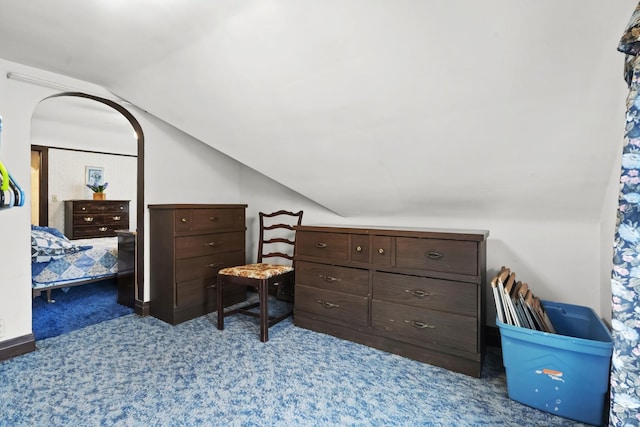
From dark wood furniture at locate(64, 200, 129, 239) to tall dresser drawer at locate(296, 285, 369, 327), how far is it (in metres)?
4.73

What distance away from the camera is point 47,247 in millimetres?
3021

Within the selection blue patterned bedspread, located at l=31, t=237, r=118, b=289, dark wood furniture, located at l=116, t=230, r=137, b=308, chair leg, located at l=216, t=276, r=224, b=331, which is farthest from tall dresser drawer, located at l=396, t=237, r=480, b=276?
blue patterned bedspread, located at l=31, t=237, r=118, b=289

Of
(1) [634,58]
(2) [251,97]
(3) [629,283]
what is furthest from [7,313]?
(1) [634,58]

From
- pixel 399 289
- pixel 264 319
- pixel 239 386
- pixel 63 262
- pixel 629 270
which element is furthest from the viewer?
pixel 63 262

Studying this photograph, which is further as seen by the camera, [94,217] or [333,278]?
[94,217]

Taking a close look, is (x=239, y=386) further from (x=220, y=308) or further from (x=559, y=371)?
(x=559, y=371)

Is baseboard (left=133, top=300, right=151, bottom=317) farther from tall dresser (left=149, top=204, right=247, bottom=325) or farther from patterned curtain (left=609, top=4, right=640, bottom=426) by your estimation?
patterned curtain (left=609, top=4, right=640, bottom=426)

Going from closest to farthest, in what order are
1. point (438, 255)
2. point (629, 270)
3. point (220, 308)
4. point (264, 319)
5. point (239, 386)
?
point (629, 270), point (239, 386), point (438, 255), point (264, 319), point (220, 308)

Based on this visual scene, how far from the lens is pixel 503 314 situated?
5.62 feet

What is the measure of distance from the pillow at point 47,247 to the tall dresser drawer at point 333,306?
Result: 2.43m

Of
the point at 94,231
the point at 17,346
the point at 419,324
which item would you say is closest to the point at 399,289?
the point at 419,324

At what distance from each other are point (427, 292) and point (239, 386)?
1286 millimetres

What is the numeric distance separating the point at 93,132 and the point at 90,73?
329 cm

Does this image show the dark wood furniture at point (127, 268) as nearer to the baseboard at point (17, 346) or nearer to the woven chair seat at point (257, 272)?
the baseboard at point (17, 346)
